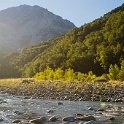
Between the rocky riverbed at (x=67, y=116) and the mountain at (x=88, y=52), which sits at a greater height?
the mountain at (x=88, y=52)

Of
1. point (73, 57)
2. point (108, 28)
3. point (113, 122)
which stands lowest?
point (113, 122)

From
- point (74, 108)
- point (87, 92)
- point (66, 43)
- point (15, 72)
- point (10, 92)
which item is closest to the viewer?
point (74, 108)

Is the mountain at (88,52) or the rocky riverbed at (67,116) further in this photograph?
the mountain at (88,52)

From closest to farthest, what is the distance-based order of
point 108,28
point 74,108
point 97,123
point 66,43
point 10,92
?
point 97,123, point 74,108, point 10,92, point 108,28, point 66,43

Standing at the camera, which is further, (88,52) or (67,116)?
Answer: (88,52)

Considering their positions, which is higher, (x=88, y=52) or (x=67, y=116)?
(x=88, y=52)

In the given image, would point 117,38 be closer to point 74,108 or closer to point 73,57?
point 73,57

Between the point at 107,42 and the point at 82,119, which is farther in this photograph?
the point at 107,42

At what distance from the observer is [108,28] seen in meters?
120

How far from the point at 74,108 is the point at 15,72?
107 m

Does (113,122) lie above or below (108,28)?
below

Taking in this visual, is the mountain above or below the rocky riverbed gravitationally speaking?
above

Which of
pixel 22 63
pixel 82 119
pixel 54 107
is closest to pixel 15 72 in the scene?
pixel 22 63

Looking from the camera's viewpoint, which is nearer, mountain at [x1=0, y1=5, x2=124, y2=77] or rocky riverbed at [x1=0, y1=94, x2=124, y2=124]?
rocky riverbed at [x1=0, y1=94, x2=124, y2=124]
